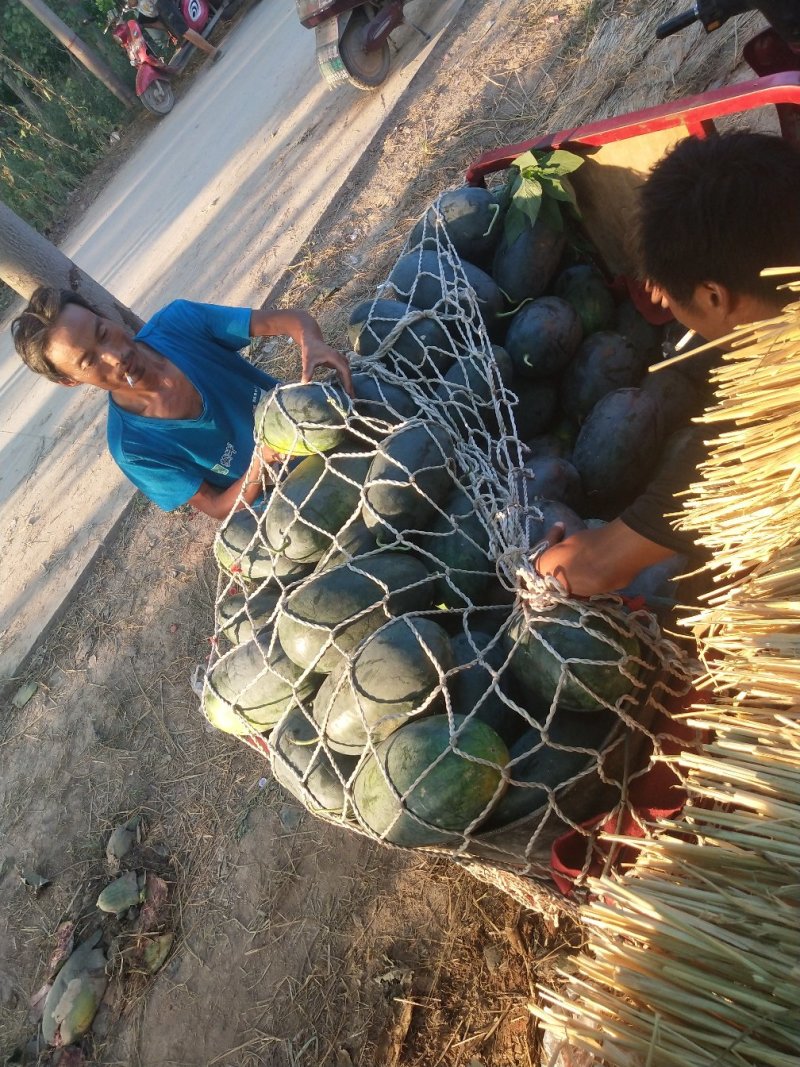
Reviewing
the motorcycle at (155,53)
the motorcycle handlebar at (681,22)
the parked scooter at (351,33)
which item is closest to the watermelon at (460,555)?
the motorcycle handlebar at (681,22)

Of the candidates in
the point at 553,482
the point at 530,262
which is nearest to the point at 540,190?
the point at 530,262

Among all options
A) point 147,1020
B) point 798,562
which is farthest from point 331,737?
point 147,1020

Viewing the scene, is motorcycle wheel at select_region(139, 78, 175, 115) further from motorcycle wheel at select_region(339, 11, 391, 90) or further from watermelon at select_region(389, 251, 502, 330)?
watermelon at select_region(389, 251, 502, 330)

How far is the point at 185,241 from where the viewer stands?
7.42m

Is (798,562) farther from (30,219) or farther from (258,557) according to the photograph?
(30,219)

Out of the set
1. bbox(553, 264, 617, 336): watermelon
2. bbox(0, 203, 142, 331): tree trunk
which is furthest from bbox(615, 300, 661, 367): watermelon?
bbox(0, 203, 142, 331): tree trunk

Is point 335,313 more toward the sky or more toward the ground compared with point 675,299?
more toward the ground

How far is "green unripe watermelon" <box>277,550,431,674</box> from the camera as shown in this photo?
1980 millimetres

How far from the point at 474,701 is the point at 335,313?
3.74m

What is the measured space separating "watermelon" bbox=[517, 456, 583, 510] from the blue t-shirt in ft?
4.62

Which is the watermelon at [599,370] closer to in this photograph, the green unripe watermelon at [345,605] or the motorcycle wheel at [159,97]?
the green unripe watermelon at [345,605]

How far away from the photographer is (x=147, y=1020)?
121 inches

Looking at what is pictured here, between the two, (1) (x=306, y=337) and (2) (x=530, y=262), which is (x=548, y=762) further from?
(2) (x=530, y=262)

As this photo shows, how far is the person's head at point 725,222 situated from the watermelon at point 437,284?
1047 millimetres
